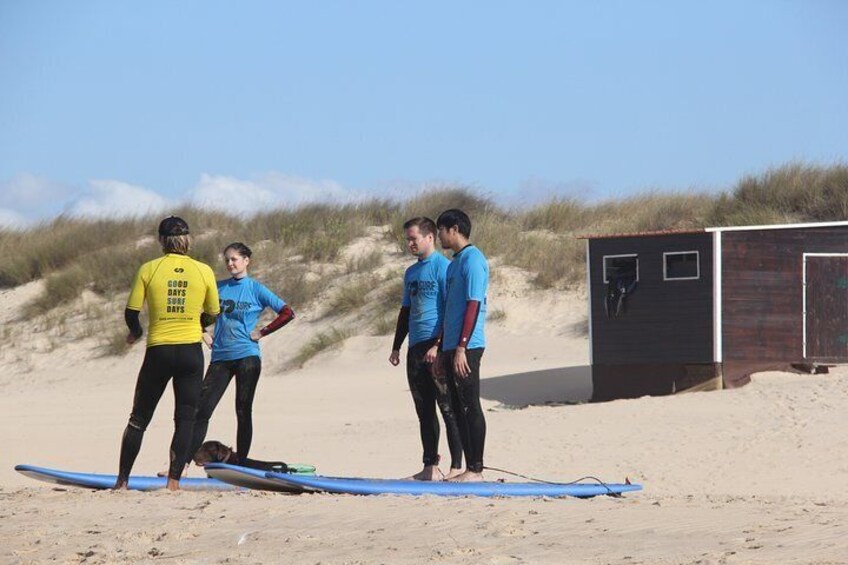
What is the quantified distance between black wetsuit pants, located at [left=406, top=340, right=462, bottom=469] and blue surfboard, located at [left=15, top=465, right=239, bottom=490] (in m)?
1.40

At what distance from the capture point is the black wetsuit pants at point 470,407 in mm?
10203

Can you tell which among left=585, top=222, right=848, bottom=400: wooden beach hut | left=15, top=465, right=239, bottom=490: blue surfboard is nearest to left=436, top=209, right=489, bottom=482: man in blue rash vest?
left=15, top=465, right=239, bottom=490: blue surfboard

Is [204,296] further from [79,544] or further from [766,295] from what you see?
[766,295]

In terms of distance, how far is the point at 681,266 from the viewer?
18.8m

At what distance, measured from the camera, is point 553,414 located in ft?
58.0

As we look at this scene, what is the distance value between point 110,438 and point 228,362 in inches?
288

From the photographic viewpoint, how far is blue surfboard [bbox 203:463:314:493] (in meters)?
9.81

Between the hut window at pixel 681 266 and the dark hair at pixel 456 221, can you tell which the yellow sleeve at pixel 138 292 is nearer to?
the dark hair at pixel 456 221

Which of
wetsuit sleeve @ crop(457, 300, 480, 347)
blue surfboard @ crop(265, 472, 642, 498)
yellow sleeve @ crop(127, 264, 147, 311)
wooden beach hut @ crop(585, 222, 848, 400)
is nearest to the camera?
yellow sleeve @ crop(127, 264, 147, 311)

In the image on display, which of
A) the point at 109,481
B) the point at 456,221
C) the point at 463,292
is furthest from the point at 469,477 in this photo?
the point at 109,481

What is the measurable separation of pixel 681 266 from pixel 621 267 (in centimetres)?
96

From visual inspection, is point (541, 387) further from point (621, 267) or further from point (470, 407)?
point (470, 407)

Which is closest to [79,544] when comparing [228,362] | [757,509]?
[228,362]

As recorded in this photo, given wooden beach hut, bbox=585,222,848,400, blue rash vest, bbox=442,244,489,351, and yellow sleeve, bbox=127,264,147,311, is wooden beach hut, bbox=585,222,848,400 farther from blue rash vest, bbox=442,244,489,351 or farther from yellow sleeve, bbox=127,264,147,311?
yellow sleeve, bbox=127,264,147,311
